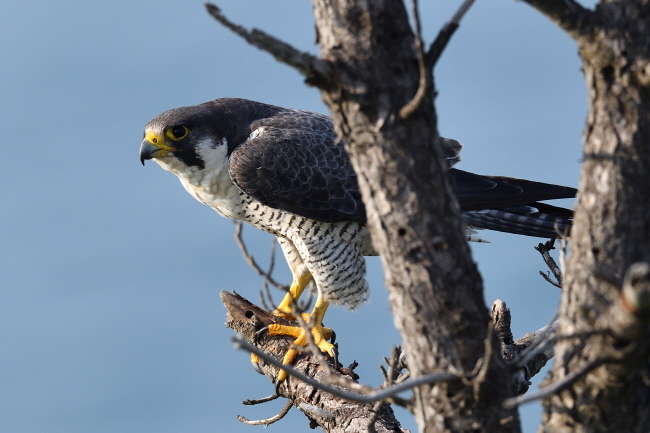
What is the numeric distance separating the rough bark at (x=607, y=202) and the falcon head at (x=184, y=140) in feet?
14.7

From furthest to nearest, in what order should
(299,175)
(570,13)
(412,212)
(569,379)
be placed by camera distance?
(299,175) < (412,212) < (570,13) < (569,379)

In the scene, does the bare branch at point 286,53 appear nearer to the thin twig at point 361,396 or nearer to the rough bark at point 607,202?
the rough bark at point 607,202

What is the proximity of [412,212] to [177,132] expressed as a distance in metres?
4.32

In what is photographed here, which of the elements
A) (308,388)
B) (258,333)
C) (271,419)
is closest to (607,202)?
(308,388)

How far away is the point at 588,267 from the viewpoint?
303cm

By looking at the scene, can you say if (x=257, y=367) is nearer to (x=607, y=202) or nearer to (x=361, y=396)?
(x=361, y=396)

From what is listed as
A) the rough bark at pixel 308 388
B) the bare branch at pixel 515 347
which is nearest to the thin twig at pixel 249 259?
the rough bark at pixel 308 388

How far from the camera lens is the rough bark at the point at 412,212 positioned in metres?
3.10

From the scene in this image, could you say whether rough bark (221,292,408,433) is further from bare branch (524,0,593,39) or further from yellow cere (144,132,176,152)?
bare branch (524,0,593,39)

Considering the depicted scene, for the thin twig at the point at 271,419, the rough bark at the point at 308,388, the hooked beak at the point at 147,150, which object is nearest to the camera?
the rough bark at the point at 308,388

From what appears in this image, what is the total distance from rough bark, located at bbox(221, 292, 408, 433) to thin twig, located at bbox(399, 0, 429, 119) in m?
2.02

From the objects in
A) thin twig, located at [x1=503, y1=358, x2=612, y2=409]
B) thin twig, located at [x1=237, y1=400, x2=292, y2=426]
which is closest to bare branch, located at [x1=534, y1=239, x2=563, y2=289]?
thin twig, located at [x1=237, y1=400, x2=292, y2=426]

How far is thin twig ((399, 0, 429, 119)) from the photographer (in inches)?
107

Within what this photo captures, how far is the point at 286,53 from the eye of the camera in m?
2.87
